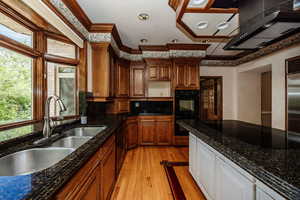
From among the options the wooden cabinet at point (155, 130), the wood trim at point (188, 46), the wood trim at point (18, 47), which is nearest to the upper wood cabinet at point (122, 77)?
the wooden cabinet at point (155, 130)

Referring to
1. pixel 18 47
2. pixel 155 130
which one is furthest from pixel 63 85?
pixel 155 130

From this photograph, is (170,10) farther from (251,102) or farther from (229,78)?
(251,102)

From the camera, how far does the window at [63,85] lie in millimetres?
2500

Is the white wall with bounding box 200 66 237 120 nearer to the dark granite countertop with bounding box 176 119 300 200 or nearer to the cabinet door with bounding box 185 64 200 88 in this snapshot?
the cabinet door with bounding box 185 64 200 88

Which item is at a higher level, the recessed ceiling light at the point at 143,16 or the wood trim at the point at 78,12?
the recessed ceiling light at the point at 143,16

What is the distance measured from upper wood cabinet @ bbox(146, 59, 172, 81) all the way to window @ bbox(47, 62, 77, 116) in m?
2.06

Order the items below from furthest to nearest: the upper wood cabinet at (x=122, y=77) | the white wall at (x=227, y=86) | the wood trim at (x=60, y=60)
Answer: the white wall at (x=227, y=86) < the upper wood cabinet at (x=122, y=77) < the wood trim at (x=60, y=60)

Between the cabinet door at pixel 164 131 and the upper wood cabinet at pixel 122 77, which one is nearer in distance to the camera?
the upper wood cabinet at pixel 122 77

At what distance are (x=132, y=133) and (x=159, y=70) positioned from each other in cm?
192

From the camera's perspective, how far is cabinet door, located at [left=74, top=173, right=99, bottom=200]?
3.25 feet

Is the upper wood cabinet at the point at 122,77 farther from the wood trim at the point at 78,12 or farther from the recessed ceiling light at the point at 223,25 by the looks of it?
the recessed ceiling light at the point at 223,25

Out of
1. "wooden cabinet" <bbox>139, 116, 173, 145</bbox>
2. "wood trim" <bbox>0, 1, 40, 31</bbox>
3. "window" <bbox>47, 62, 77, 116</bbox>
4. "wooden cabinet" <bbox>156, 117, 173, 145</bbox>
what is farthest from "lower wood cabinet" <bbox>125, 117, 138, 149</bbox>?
"wood trim" <bbox>0, 1, 40, 31</bbox>

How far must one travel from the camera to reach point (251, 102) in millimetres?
4859

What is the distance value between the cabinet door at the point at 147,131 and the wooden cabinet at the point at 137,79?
825mm
